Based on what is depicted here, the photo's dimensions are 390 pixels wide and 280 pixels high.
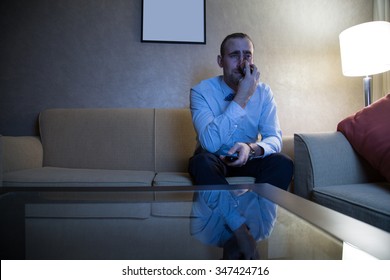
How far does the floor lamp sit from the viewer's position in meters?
1.62

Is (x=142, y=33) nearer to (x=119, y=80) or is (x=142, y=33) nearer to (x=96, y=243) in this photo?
(x=119, y=80)

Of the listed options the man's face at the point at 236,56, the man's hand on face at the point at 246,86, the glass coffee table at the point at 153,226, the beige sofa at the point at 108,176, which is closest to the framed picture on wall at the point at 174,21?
the beige sofa at the point at 108,176

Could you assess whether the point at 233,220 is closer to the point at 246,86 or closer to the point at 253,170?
the point at 253,170

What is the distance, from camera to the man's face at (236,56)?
143 centimetres

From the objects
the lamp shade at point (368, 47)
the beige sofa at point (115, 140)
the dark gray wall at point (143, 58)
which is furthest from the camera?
the dark gray wall at point (143, 58)

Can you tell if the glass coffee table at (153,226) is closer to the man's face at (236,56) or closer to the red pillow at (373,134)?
the red pillow at (373,134)

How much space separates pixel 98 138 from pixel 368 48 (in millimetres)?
1687

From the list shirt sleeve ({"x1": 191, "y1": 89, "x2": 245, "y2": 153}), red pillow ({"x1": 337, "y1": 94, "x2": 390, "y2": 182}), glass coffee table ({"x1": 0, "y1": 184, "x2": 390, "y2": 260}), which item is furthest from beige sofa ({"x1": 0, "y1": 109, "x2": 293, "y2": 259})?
red pillow ({"x1": 337, "y1": 94, "x2": 390, "y2": 182})

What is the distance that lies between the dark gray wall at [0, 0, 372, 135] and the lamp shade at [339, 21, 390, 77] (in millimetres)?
437

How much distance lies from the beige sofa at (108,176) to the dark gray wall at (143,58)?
0.23 metres

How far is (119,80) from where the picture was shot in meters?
2.03

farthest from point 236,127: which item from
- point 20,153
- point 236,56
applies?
point 20,153

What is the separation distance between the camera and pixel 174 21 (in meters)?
2.01

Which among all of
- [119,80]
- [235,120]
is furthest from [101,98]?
[235,120]
